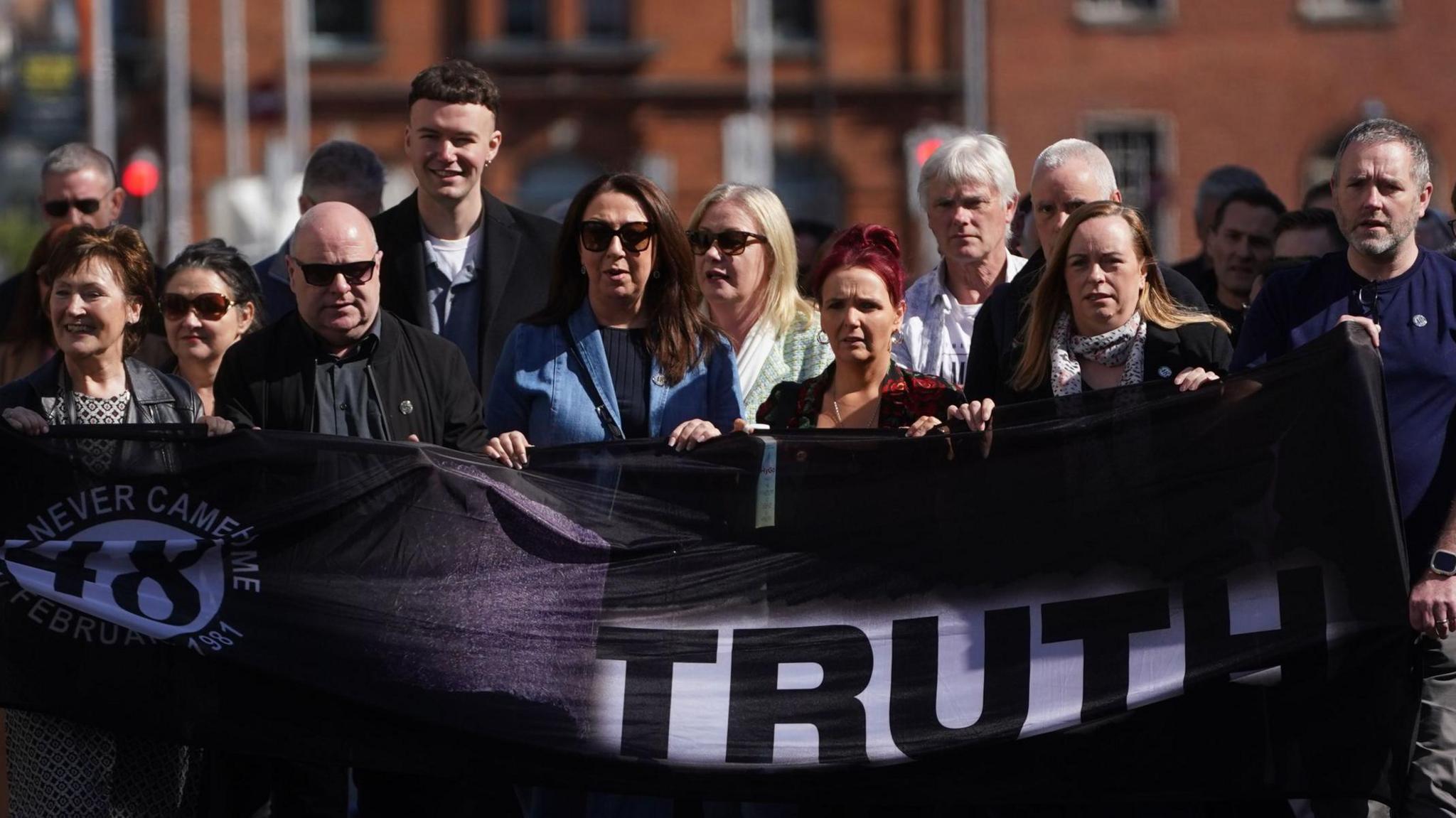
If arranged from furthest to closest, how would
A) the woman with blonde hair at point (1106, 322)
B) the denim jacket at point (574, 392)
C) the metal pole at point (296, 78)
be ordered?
1. the metal pole at point (296, 78)
2. the denim jacket at point (574, 392)
3. the woman with blonde hair at point (1106, 322)

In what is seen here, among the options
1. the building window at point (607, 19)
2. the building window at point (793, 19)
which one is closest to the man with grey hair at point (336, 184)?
the building window at point (607, 19)

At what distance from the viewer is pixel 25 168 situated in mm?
41781

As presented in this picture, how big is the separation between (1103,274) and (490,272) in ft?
7.70

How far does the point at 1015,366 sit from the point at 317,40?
35.0 metres

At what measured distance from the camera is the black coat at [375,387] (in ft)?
20.5

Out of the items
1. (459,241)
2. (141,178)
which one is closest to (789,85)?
(141,178)

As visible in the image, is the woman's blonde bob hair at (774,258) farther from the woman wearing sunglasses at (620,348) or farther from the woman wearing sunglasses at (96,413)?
the woman wearing sunglasses at (96,413)

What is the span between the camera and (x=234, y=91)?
123 ft

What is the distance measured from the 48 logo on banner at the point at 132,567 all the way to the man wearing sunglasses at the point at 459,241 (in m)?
1.54

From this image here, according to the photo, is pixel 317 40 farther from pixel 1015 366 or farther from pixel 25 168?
pixel 1015 366

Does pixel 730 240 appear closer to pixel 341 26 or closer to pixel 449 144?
pixel 449 144

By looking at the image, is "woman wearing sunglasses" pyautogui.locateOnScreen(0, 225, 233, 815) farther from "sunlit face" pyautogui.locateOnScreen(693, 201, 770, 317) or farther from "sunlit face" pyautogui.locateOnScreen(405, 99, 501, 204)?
"sunlit face" pyautogui.locateOnScreen(693, 201, 770, 317)

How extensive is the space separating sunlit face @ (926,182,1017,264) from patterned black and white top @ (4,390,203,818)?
9.31 feet

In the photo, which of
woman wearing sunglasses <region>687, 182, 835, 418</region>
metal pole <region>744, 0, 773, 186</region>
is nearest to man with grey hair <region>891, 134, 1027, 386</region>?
woman wearing sunglasses <region>687, 182, 835, 418</region>
